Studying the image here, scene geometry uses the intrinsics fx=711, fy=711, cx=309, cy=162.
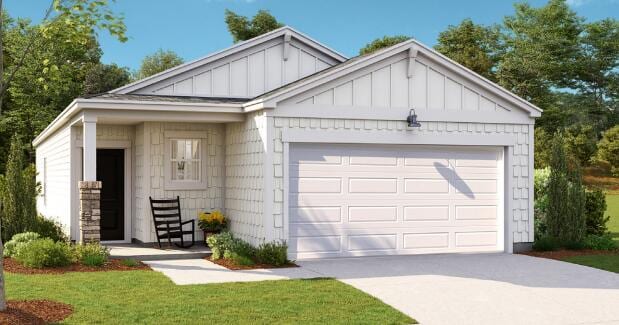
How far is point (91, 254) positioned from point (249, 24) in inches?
1293

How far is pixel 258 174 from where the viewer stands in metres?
12.8

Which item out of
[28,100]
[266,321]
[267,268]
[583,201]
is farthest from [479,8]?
[266,321]

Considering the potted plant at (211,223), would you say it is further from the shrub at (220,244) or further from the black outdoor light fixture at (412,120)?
the black outdoor light fixture at (412,120)

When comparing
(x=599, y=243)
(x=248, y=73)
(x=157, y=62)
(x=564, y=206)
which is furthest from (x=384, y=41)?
(x=599, y=243)

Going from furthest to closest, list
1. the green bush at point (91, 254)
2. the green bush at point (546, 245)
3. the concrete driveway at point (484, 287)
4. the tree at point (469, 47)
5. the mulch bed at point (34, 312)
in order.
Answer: the tree at point (469, 47) < the green bush at point (546, 245) < the green bush at point (91, 254) < the concrete driveway at point (484, 287) < the mulch bed at point (34, 312)

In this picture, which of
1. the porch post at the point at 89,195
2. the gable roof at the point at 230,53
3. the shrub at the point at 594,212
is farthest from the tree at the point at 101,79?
the shrub at the point at 594,212

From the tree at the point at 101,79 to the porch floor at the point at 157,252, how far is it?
81.4 ft

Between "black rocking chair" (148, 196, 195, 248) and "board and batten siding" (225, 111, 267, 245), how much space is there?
98 centimetres

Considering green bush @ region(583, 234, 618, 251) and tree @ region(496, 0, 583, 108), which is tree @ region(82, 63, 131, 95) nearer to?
tree @ region(496, 0, 583, 108)

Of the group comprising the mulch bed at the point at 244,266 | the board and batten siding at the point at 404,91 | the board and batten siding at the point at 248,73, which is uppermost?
the board and batten siding at the point at 248,73

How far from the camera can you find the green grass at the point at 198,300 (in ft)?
25.2

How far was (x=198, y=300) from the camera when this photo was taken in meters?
8.73

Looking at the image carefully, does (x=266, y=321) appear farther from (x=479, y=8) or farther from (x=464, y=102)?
(x=479, y=8)

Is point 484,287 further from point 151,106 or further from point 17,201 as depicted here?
point 17,201
